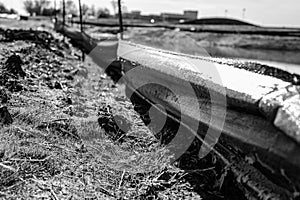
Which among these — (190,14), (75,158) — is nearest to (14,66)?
(75,158)

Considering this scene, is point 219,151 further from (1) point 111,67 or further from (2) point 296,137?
(1) point 111,67

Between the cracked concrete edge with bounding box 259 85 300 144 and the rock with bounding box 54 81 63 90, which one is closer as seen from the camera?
the cracked concrete edge with bounding box 259 85 300 144

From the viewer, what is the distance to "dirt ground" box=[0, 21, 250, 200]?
2461 mm

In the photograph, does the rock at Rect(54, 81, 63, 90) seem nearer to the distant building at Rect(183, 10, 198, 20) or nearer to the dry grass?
the dry grass

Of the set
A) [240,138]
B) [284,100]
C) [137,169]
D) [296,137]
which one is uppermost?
[284,100]

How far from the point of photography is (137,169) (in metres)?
2.95

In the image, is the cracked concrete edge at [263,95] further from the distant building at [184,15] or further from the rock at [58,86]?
the distant building at [184,15]

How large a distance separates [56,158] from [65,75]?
13.9 feet

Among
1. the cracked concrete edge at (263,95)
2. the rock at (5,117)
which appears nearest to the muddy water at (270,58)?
the cracked concrete edge at (263,95)

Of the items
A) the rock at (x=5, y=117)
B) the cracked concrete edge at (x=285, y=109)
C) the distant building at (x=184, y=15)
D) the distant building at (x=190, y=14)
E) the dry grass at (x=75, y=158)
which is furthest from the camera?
the distant building at (x=190, y=14)

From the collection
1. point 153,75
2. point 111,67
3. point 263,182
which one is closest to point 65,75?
point 111,67

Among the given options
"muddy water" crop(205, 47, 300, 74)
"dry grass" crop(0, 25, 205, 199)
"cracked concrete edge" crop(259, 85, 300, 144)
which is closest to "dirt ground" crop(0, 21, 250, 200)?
"dry grass" crop(0, 25, 205, 199)

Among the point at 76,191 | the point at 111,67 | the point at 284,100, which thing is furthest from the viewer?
the point at 111,67

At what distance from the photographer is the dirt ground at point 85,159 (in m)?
2.46
